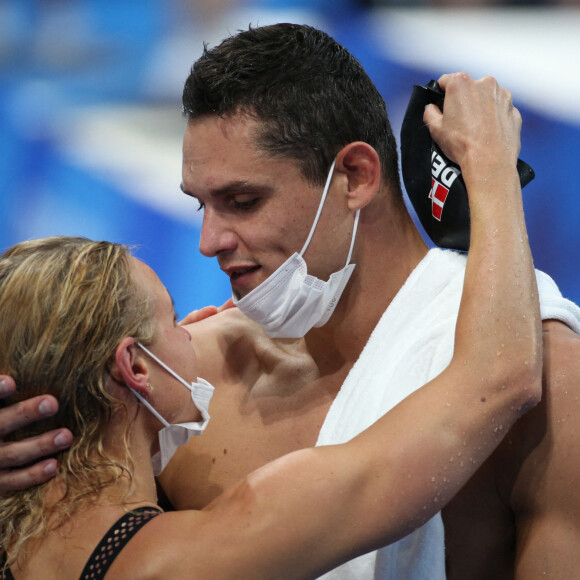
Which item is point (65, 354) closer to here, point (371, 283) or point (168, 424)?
point (168, 424)

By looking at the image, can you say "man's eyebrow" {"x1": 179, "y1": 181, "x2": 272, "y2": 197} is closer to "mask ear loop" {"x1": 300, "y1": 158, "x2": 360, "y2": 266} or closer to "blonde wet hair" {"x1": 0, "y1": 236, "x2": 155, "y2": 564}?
"mask ear loop" {"x1": 300, "y1": 158, "x2": 360, "y2": 266}

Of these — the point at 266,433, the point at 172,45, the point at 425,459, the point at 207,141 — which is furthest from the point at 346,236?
the point at 172,45

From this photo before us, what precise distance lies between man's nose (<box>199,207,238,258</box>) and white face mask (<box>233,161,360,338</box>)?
0.30ft

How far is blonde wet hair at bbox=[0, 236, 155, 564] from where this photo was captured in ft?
3.79

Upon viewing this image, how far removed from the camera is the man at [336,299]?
48.8 inches

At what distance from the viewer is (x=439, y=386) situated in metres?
1.13

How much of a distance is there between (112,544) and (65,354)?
269 mm

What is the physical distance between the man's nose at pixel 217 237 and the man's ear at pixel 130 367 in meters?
0.26

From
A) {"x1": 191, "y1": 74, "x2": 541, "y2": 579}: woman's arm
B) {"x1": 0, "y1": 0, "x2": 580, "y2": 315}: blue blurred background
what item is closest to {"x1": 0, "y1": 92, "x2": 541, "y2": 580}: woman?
{"x1": 191, "y1": 74, "x2": 541, "y2": 579}: woman's arm

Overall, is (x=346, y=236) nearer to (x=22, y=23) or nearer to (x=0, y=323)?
(x=0, y=323)

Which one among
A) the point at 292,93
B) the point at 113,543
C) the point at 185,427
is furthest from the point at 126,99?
the point at 113,543

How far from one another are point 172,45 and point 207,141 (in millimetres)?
1547

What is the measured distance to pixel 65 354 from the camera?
1.16 metres

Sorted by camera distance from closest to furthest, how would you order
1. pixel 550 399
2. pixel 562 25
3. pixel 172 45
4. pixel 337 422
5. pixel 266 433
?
pixel 550 399 → pixel 337 422 → pixel 266 433 → pixel 562 25 → pixel 172 45
